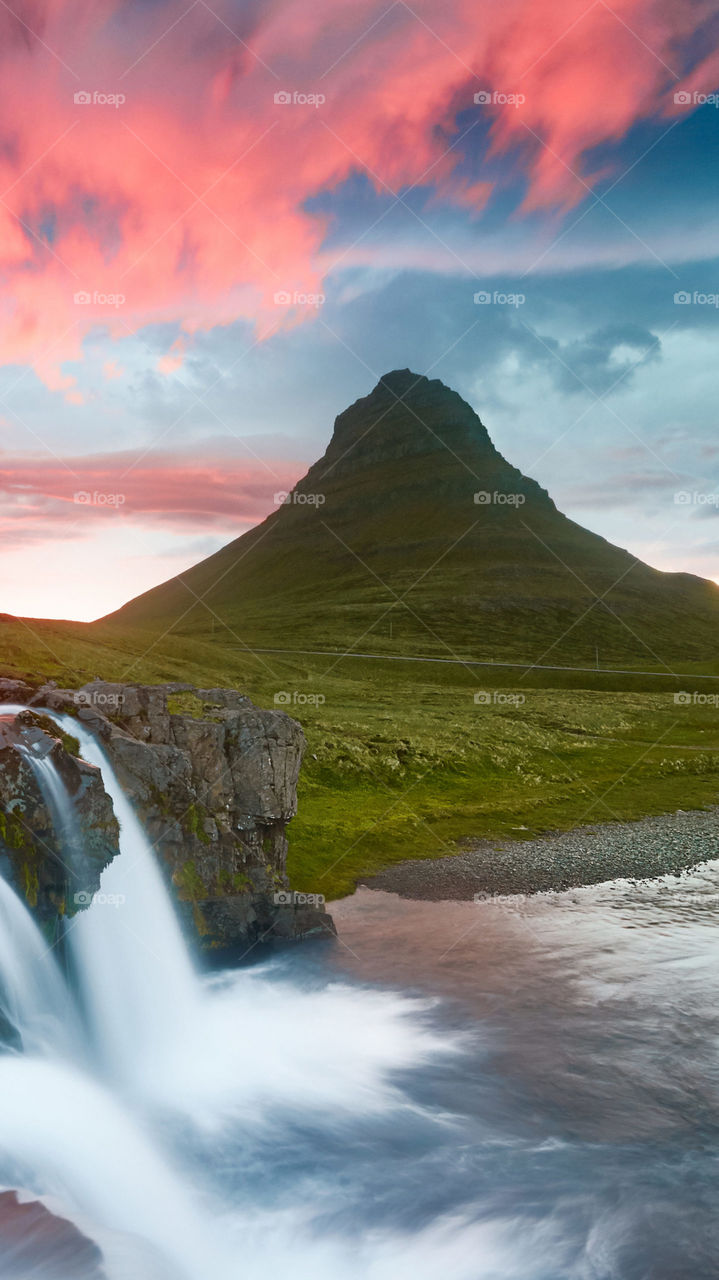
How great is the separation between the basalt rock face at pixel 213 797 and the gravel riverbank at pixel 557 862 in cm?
718

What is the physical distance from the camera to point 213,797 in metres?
28.6

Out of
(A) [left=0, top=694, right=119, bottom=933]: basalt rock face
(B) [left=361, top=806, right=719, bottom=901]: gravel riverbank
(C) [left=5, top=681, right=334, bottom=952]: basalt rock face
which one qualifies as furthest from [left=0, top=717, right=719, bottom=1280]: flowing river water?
(B) [left=361, top=806, right=719, bottom=901]: gravel riverbank

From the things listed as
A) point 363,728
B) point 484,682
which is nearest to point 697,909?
point 363,728

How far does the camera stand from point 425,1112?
775 inches

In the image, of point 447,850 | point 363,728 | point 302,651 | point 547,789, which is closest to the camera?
point 447,850

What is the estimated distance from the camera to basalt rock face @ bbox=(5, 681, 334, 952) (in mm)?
26406

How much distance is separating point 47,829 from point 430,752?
3998 centimetres

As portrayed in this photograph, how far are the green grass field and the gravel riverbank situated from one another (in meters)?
1.79

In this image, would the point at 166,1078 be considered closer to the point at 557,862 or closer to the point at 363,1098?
the point at 363,1098

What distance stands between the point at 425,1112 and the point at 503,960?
775 cm

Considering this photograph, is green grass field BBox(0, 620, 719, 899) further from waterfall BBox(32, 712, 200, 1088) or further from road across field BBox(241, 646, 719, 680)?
road across field BBox(241, 646, 719, 680)

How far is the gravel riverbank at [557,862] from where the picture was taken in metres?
34.8

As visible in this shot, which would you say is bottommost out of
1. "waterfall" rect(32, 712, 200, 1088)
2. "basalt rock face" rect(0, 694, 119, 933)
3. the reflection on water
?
the reflection on water

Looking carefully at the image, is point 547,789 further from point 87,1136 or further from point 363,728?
point 87,1136
